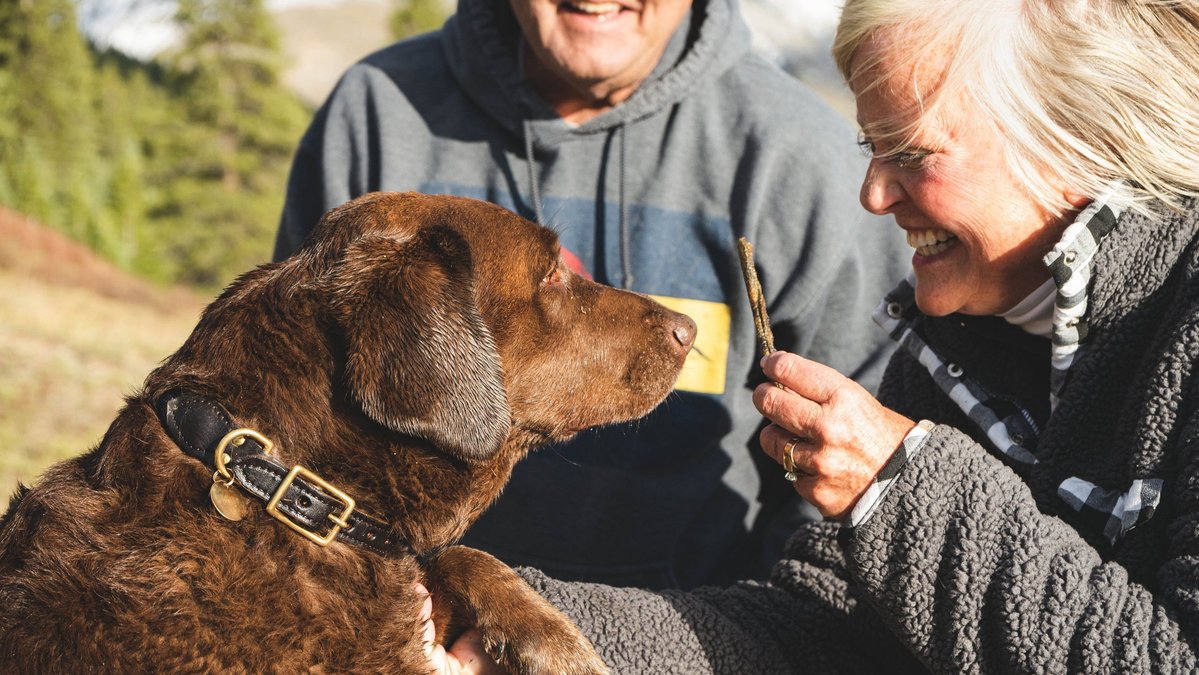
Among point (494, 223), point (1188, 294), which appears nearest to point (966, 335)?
point (1188, 294)

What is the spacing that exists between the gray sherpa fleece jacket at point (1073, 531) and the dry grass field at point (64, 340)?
3.63 metres

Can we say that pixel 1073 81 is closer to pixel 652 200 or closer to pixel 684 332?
pixel 684 332

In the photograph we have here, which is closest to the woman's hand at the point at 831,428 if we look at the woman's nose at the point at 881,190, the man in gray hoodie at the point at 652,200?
the woman's nose at the point at 881,190

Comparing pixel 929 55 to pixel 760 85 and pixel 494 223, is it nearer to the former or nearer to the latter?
pixel 494 223

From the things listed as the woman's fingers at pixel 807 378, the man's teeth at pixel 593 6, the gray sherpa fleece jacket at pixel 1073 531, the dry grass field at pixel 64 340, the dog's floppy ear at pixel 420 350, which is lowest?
the dry grass field at pixel 64 340

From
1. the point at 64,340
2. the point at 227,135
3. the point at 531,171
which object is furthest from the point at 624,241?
the point at 227,135

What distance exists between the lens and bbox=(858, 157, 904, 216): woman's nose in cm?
283

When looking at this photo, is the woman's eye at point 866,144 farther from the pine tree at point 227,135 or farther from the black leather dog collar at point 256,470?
the pine tree at point 227,135

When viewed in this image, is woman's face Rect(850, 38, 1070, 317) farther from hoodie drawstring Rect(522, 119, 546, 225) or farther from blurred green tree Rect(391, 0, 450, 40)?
blurred green tree Rect(391, 0, 450, 40)

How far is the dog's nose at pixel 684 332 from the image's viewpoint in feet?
10.3

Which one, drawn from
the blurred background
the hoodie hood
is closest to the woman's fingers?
the hoodie hood

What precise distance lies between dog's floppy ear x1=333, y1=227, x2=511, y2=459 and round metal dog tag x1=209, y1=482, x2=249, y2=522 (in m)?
0.33

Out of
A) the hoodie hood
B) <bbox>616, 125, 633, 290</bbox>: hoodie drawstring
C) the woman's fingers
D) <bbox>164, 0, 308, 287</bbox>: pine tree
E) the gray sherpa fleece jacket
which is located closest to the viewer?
the gray sherpa fleece jacket

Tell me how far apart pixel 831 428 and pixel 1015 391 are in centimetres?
76
